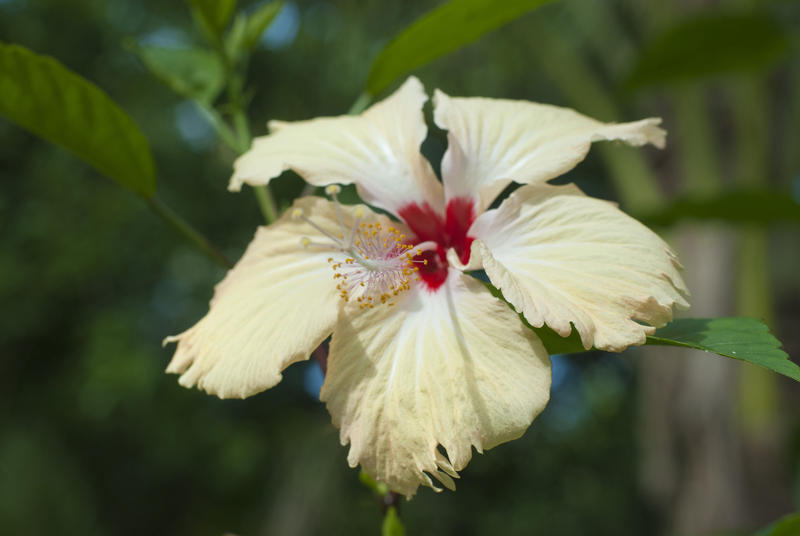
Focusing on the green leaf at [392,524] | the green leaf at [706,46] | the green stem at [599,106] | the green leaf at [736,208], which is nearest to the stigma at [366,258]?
the green leaf at [392,524]

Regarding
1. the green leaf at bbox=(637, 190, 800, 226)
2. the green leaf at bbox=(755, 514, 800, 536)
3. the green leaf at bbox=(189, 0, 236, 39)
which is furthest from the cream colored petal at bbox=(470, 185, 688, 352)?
the green leaf at bbox=(637, 190, 800, 226)

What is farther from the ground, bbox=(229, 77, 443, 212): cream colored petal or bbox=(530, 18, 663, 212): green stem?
bbox=(229, 77, 443, 212): cream colored petal

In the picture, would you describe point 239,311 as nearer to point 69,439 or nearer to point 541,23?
point 541,23

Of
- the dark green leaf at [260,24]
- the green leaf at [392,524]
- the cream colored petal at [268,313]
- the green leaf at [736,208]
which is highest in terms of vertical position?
the dark green leaf at [260,24]

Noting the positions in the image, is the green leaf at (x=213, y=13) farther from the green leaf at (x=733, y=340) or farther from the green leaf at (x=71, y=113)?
the green leaf at (x=733, y=340)

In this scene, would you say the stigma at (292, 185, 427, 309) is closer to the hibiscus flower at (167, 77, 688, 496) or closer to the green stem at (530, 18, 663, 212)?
the hibiscus flower at (167, 77, 688, 496)

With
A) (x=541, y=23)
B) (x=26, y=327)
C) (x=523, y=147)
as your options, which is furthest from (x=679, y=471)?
(x=26, y=327)

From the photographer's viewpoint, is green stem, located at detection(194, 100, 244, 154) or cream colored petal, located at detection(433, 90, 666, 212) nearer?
cream colored petal, located at detection(433, 90, 666, 212)
